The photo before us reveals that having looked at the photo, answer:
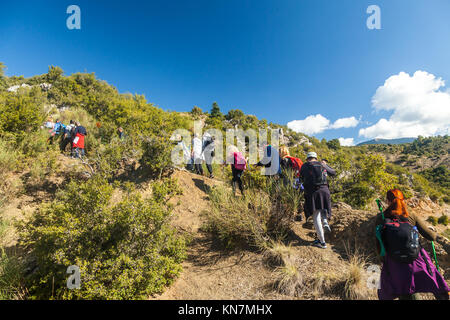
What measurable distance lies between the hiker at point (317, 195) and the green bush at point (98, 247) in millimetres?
2513

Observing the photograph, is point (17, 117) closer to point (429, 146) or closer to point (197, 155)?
point (197, 155)

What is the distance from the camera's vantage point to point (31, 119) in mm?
5793

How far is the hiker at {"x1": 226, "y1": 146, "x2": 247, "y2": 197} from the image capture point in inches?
199

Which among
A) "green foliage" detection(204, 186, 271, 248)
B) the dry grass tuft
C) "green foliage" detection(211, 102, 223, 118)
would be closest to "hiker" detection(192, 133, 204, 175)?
"green foliage" detection(204, 186, 271, 248)

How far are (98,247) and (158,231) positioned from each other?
0.77m

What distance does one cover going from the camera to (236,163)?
5078 mm

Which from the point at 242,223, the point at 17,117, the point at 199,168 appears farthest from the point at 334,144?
the point at 17,117

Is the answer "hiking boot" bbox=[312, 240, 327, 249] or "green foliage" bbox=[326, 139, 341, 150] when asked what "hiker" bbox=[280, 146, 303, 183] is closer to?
"hiking boot" bbox=[312, 240, 327, 249]

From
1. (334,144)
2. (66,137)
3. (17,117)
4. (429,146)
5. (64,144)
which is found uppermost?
(334,144)

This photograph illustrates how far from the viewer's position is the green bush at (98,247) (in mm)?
2152

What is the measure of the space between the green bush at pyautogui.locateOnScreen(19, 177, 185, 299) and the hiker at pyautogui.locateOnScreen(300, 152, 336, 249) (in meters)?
2.51

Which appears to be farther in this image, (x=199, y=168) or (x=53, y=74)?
(x=53, y=74)
